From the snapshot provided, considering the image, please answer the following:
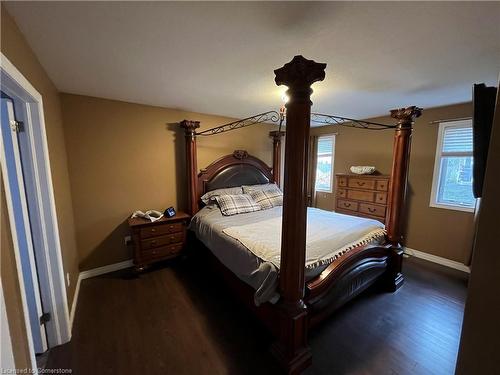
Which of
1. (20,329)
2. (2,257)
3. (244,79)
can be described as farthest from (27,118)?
(244,79)

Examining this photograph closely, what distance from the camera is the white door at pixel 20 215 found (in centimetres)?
137

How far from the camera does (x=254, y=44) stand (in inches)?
55.9

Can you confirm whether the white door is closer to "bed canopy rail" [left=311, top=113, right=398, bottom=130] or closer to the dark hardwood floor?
the dark hardwood floor

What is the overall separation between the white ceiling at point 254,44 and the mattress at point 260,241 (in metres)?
1.54

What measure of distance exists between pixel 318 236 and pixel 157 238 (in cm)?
200

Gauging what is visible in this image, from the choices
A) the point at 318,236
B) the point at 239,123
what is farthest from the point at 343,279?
the point at 239,123

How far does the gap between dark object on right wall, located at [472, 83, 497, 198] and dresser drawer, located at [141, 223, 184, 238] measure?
9.36 ft

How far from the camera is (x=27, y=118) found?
145 centimetres

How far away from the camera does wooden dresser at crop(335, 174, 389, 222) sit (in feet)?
10.8

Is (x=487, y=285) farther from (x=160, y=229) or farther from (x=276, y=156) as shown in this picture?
(x=276, y=156)

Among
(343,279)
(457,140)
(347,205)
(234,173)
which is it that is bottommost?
(343,279)

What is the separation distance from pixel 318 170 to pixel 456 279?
9.51ft

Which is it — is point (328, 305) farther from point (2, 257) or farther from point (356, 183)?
point (356, 183)

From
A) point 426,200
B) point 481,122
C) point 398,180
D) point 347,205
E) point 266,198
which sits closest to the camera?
point 481,122
